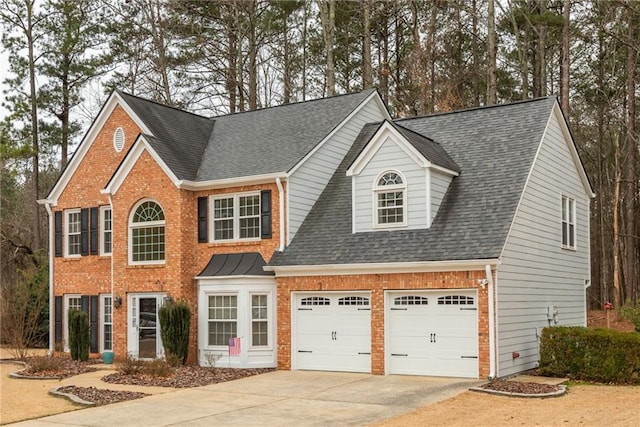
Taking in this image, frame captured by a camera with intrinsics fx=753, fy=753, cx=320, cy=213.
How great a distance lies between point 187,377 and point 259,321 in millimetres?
2799

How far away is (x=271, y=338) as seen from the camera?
67.7 feet

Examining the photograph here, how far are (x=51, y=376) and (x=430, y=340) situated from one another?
9.87 m

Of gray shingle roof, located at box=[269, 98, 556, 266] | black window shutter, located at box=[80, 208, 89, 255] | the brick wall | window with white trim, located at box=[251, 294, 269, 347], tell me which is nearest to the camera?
the brick wall

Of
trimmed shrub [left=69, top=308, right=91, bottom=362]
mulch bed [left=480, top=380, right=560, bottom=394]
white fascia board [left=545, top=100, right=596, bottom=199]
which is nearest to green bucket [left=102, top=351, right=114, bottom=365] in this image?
trimmed shrub [left=69, top=308, right=91, bottom=362]

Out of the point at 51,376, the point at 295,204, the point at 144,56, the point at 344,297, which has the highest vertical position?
the point at 144,56

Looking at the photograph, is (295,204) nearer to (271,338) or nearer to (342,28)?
(271,338)

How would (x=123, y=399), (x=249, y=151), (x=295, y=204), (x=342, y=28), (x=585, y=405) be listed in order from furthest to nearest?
1. (x=342, y=28)
2. (x=249, y=151)
3. (x=295, y=204)
4. (x=123, y=399)
5. (x=585, y=405)

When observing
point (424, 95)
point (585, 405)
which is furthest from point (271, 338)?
point (424, 95)

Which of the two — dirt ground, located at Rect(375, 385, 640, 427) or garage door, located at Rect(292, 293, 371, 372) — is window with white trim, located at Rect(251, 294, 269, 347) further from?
dirt ground, located at Rect(375, 385, 640, 427)

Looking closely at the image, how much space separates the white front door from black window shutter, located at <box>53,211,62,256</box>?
169 inches

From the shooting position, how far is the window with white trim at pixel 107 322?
23.9 meters

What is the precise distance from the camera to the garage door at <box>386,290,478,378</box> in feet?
58.2

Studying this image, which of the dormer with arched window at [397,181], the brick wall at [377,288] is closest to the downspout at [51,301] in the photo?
the brick wall at [377,288]

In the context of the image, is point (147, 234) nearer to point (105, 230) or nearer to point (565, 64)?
point (105, 230)
